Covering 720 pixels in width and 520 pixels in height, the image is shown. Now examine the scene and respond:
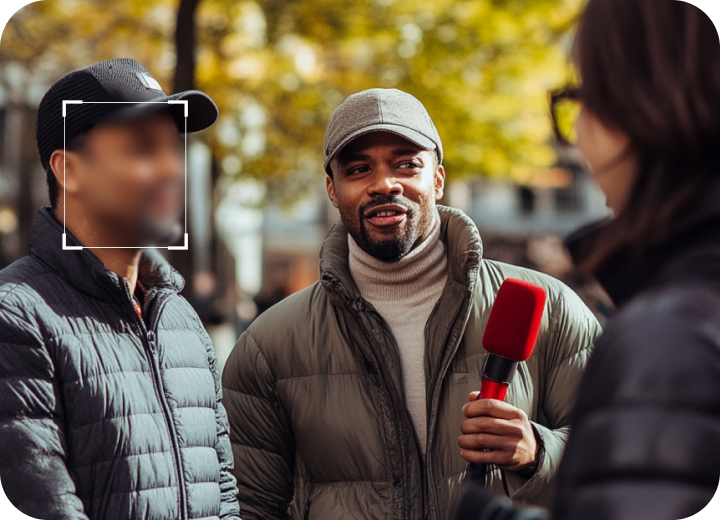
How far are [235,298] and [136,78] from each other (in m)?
16.0

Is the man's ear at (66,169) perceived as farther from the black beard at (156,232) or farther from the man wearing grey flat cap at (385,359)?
the man wearing grey flat cap at (385,359)

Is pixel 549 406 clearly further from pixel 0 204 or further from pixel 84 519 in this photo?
pixel 0 204

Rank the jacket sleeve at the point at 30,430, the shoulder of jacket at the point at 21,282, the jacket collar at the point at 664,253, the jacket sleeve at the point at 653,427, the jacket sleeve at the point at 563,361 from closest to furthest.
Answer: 1. the jacket sleeve at the point at 653,427
2. the jacket collar at the point at 664,253
3. the jacket sleeve at the point at 30,430
4. the shoulder of jacket at the point at 21,282
5. the jacket sleeve at the point at 563,361

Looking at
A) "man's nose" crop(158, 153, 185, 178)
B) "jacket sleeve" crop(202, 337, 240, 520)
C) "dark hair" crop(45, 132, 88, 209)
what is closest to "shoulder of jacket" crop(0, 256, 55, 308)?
"dark hair" crop(45, 132, 88, 209)

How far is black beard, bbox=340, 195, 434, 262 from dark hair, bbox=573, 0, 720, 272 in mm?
1783

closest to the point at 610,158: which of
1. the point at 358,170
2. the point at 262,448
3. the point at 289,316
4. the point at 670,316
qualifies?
the point at 670,316

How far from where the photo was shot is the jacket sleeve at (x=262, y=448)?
126 inches

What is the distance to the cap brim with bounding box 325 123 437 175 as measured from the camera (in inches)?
125

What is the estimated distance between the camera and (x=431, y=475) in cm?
291

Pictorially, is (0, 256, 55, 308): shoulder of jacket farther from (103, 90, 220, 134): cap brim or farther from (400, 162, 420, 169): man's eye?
(400, 162, 420, 169): man's eye

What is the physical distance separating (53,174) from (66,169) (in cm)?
6

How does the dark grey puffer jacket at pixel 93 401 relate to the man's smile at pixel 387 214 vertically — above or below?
below

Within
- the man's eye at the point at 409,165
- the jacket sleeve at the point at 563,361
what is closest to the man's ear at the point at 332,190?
the man's eye at the point at 409,165

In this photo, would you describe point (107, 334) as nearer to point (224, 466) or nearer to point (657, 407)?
point (224, 466)
